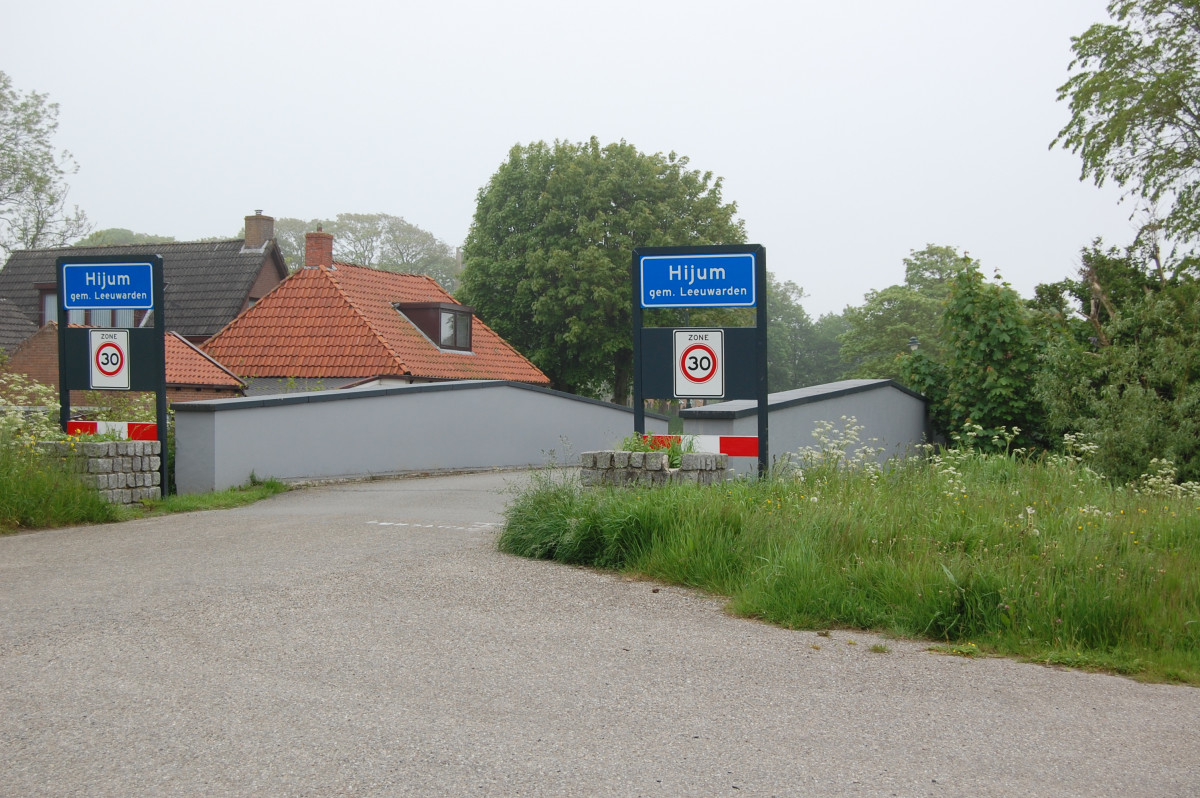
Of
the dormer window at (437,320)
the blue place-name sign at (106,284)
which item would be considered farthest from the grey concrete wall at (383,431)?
the dormer window at (437,320)

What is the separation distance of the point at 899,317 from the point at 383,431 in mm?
56474

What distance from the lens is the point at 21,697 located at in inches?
188

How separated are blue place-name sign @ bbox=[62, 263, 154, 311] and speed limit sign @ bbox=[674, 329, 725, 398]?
6.77m

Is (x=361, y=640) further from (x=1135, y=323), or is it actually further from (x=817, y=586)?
(x=1135, y=323)

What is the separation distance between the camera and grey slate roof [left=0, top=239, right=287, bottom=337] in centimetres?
4372

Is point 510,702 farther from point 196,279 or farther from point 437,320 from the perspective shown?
point 196,279

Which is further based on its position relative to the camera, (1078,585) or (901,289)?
(901,289)

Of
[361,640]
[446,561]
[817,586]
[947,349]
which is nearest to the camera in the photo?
[361,640]

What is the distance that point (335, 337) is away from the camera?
33719 millimetres

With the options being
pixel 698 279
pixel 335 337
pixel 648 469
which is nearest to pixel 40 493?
pixel 648 469

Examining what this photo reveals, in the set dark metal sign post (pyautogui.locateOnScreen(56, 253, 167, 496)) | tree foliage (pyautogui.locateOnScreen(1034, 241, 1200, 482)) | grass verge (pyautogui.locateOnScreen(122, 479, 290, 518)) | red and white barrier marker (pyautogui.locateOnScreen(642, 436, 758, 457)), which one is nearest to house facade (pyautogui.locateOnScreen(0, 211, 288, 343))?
grass verge (pyautogui.locateOnScreen(122, 479, 290, 518))

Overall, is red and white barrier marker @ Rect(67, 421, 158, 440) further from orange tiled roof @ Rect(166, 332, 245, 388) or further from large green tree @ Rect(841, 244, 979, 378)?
large green tree @ Rect(841, 244, 979, 378)

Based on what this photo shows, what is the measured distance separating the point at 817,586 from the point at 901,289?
223ft

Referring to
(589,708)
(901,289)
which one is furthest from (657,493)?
(901,289)
